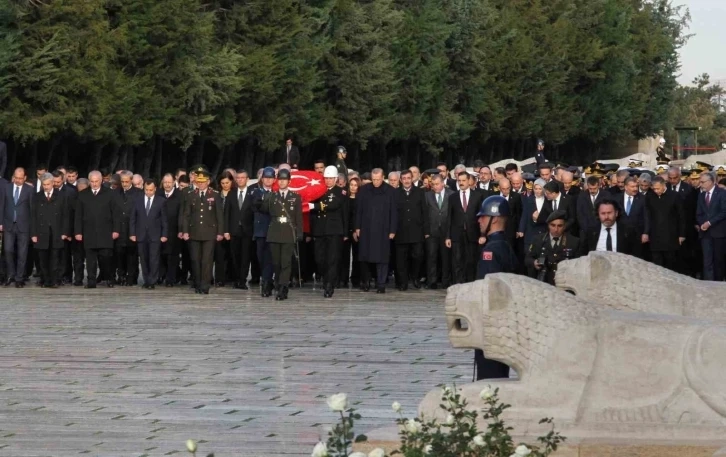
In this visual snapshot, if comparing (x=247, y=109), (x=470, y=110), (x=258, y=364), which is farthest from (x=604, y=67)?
(x=258, y=364)

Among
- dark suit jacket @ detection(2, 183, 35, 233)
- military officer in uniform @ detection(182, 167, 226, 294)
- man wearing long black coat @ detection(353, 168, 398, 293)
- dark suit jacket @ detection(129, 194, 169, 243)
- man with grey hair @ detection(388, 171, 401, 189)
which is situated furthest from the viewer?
man with grey hair @ detection(388, 171, 401, 189)

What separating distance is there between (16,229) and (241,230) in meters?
3.38

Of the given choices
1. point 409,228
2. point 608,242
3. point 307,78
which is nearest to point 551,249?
point 608,242

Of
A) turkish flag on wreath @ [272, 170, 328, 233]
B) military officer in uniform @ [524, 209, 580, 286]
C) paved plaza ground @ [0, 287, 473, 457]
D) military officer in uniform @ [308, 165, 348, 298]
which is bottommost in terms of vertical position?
paved plaza ground @ [0, 287, 473, 457]

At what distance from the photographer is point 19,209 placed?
26.4 metres

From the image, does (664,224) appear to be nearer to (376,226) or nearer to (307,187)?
(376,226)

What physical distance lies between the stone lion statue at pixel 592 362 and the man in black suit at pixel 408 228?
1574 cm

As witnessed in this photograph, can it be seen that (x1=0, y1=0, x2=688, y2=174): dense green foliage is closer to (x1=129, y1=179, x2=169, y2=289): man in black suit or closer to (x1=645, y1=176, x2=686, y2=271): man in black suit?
(x1=129, y1=179, x2=169, y2=289): man in black suit

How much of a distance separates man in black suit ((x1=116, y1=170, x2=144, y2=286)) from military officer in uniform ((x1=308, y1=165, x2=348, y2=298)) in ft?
9.58

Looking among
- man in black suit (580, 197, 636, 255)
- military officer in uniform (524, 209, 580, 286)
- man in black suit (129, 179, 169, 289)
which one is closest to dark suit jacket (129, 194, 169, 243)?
man in black suit (129, 179, 169, 289)

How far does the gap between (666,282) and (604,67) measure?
8824 cm

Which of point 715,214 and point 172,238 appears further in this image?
point 172,238

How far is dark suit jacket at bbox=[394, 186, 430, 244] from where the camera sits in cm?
2573

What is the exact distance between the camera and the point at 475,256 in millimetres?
24828
